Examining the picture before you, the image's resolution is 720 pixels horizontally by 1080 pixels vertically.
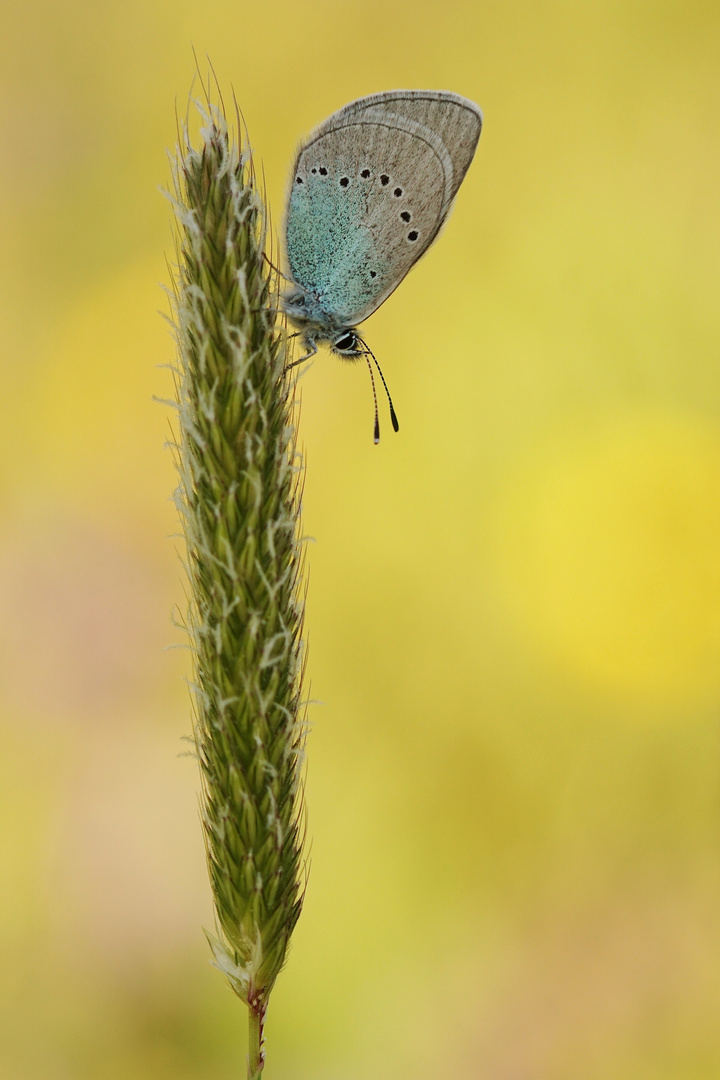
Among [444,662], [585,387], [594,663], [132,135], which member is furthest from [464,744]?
[132,135]

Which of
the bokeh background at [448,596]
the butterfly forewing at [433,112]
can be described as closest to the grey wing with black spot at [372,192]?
the butterfly forewing at [433,112]

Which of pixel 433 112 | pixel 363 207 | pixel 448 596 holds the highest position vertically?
pixel 433 112

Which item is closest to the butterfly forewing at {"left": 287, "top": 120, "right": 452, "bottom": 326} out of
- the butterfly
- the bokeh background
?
the butterfly

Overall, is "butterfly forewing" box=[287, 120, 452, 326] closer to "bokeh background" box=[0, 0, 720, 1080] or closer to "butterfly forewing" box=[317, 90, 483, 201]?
"butterfly forewing" box=[317, 90, 483, 201]

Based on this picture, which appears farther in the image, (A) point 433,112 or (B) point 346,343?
(B) point 346,343

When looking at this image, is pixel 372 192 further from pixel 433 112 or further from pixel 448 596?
pixel 448 596

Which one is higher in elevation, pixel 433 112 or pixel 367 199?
pixel 433 112

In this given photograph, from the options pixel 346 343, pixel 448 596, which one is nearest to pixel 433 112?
pixel 346 343

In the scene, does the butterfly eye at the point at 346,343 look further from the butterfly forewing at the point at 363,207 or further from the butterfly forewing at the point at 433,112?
the butterfly forewing at the point at 433,112

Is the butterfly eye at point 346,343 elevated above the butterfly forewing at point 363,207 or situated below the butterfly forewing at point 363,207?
below

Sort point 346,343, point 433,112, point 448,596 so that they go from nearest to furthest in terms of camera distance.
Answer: point 433,112 → point 346,343 → point 448,596
